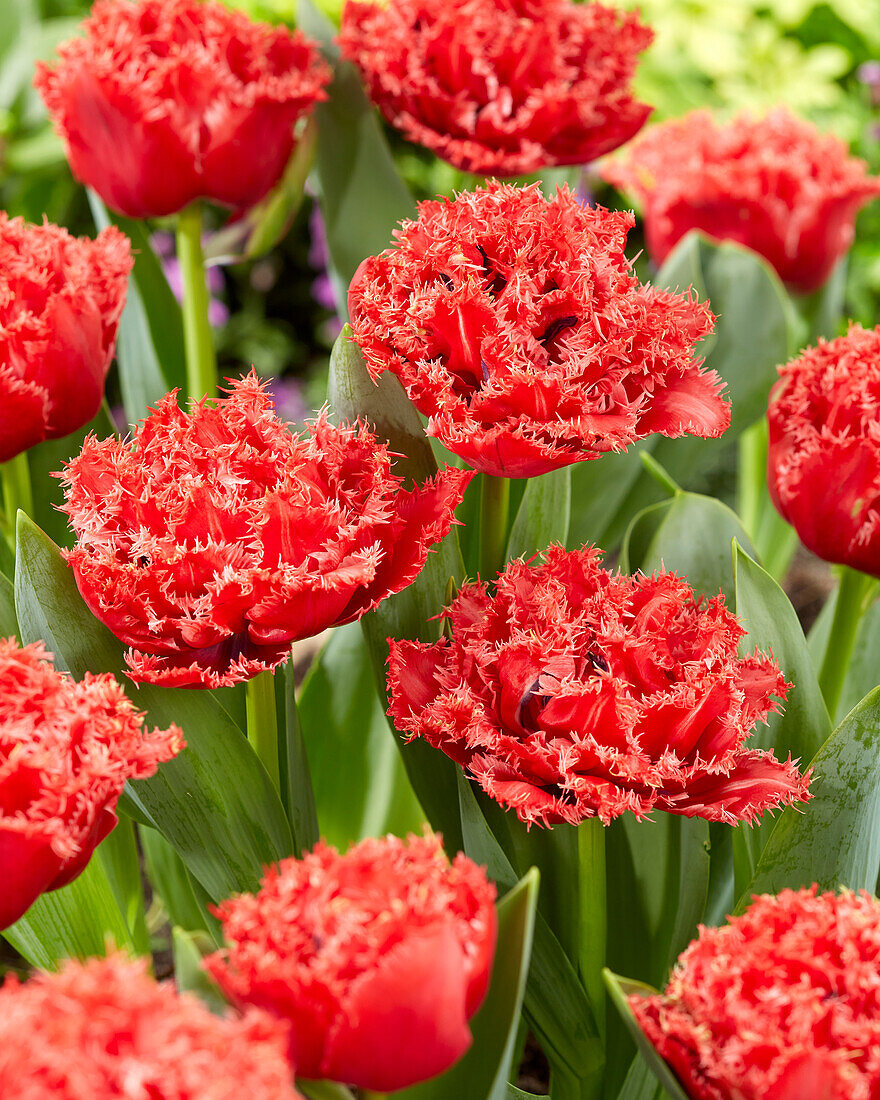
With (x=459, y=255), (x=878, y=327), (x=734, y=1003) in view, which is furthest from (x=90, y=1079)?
(x=878, y=327)

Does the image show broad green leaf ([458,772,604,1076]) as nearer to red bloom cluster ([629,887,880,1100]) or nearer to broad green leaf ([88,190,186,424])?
red bloom cluster ([629,887,880,1100])

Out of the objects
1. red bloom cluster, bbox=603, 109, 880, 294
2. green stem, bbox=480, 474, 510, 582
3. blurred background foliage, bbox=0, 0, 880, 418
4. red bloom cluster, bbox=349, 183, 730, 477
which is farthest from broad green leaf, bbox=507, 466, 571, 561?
blurred background foliage, bbox=0, 0, 880, 418

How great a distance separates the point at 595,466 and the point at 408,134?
0.77 feet

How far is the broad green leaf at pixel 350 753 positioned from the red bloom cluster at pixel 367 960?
0.35 m

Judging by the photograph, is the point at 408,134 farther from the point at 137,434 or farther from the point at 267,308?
the point at 267,308

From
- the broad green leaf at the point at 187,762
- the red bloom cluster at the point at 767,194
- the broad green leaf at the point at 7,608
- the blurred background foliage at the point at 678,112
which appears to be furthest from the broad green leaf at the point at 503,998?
the blurred background foliage at the point at 678,112

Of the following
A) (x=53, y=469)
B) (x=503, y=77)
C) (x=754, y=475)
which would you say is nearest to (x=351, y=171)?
(x=503, y=77)

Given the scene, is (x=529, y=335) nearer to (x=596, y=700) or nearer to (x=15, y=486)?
(x=596, y=700)

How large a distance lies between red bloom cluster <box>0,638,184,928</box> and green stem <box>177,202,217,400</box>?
33 cm

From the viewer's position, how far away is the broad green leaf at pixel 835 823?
1.44ft

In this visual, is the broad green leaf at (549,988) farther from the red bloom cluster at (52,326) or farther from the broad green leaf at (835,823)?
the red bloom cluster at (52,326)

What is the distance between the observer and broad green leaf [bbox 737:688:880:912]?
1.44 feet

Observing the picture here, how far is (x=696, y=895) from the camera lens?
1.70 feet

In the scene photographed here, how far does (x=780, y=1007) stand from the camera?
30 cm
